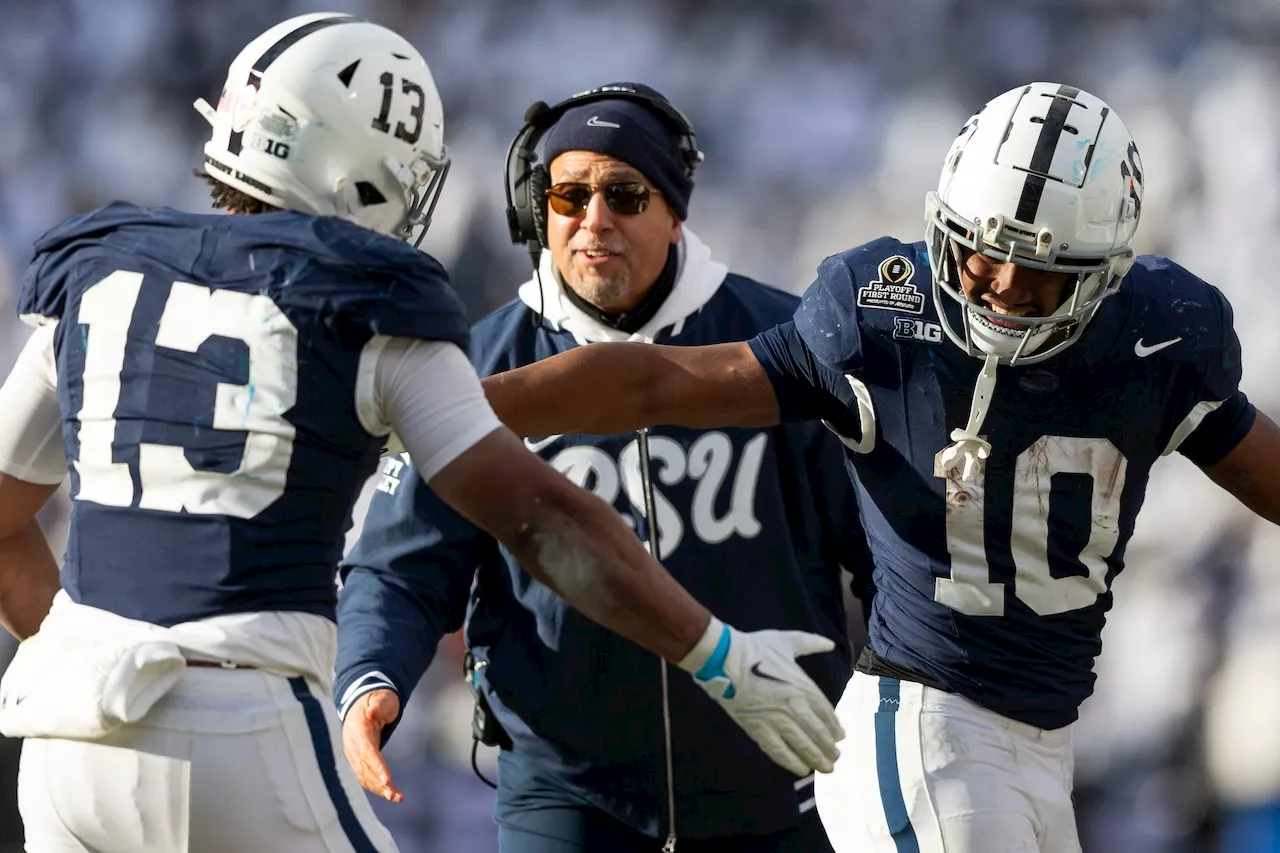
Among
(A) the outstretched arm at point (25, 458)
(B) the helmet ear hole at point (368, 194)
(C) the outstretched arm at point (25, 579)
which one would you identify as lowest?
(C) the outstretched arm at point (25, 579)

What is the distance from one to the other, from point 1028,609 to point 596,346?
80cm

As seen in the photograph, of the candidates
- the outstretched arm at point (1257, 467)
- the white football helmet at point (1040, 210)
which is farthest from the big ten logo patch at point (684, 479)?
the outstretched arm at point (1257, 467)

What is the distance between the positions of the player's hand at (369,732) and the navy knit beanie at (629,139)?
116cm

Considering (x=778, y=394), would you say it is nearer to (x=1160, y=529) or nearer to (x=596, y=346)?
(x=596, y=346)

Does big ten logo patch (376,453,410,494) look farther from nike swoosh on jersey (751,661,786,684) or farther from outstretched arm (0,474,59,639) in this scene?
nike swoosh on jersey (751,661,786,684)

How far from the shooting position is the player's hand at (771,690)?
2.17m

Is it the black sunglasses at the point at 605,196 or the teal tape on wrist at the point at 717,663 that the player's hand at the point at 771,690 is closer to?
the teal tape on wrist at the point at 717,663

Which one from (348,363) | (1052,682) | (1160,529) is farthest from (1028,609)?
(1160,529)

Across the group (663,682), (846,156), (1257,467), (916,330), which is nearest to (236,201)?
(916,330)

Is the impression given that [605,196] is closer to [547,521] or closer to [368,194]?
[368,194]

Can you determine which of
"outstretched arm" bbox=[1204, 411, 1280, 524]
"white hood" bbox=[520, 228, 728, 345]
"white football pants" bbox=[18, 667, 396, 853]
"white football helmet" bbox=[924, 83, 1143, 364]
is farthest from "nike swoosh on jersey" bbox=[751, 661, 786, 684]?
"white hood" bbox=[520, 228, 728, 345]

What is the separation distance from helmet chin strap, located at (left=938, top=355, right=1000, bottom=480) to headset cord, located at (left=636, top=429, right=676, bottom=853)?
80 cm

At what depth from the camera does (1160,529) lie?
182 inches

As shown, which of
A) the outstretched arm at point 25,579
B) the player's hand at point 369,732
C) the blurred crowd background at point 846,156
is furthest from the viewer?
the blurred crowd background at point 846,156
